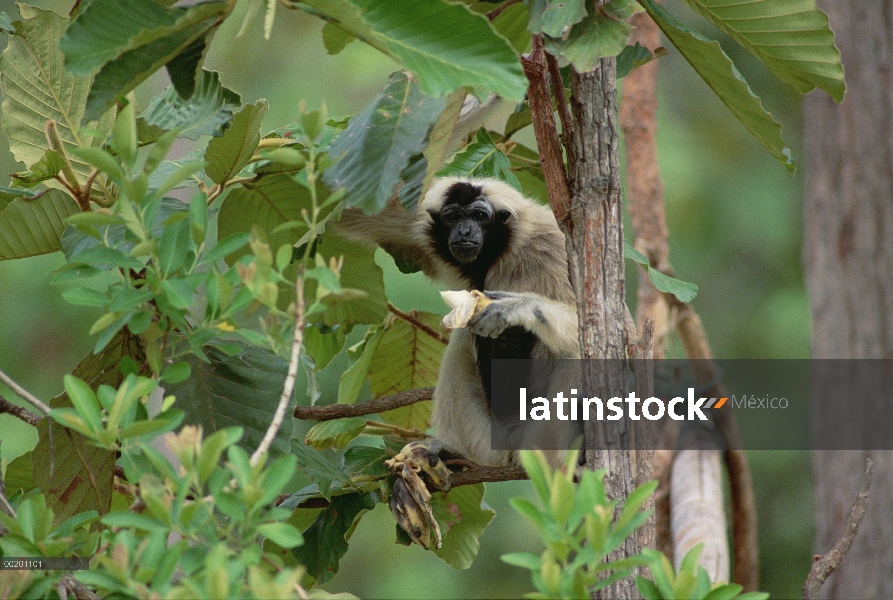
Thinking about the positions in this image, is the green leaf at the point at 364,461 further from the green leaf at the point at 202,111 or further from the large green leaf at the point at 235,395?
the green leaf at the point at 202,111

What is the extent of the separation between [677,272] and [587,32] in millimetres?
8039

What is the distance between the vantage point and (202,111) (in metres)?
2.08

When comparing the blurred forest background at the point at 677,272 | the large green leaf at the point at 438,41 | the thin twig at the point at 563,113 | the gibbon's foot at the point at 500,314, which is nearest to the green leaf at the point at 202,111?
the large green leaf at the point at 438,41

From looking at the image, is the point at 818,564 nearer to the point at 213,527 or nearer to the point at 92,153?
the point at 213,527

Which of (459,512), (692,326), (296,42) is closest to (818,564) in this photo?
(459,512)

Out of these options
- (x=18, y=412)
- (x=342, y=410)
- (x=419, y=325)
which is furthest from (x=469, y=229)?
(x=18, y=412)

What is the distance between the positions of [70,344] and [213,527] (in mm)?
7258

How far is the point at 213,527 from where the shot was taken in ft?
4.04

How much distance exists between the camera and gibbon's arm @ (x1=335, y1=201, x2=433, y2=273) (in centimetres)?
295

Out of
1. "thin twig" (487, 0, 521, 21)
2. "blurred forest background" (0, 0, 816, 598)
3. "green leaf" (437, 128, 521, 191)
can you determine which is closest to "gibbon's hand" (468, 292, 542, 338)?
"green leaf" (437, 128, 521, 191)

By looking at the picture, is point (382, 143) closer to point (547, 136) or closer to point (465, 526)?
point (547, 136)

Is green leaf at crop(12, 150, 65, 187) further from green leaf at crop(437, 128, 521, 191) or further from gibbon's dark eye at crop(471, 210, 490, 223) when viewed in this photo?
gibbon's dark eye at crop(471, 210, 490, 223)

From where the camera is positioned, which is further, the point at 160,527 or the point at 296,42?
the point at 296,42

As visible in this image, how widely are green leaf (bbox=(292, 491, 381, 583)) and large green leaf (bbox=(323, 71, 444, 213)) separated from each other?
982 millimetres
